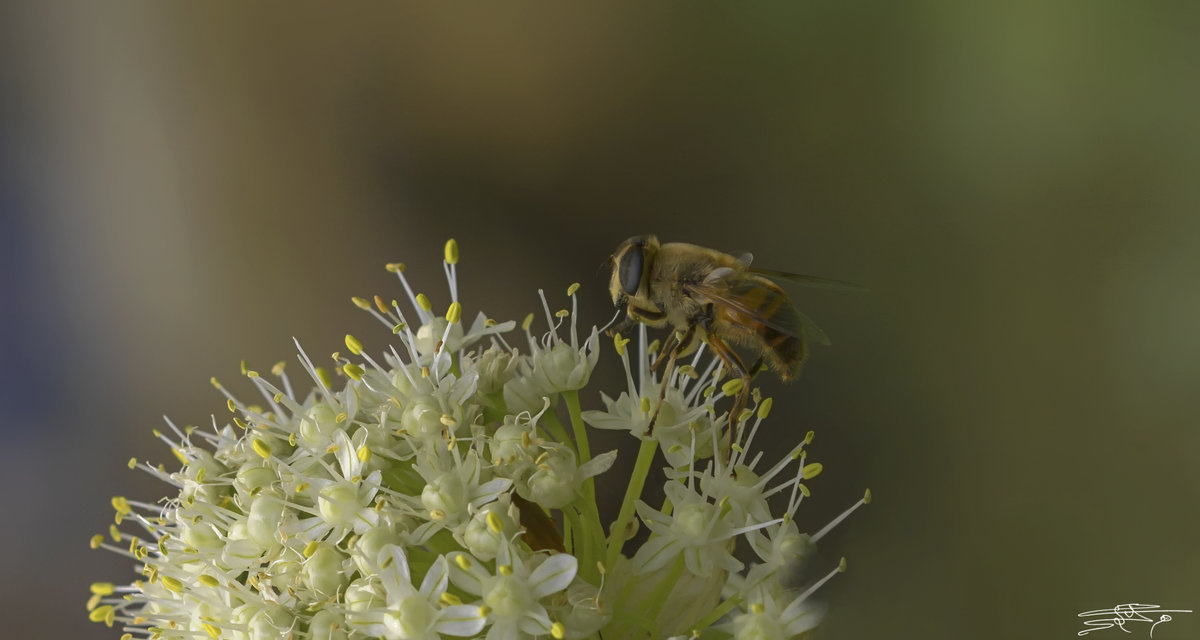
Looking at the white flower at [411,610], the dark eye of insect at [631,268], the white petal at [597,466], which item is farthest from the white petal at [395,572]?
the dark eye of insect at [631,268]

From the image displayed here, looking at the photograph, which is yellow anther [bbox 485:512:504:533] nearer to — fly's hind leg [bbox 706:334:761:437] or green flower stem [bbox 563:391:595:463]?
green flower stem [bbox 563:391:595:463]

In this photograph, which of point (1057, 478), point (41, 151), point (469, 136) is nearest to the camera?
point (1057, 478)

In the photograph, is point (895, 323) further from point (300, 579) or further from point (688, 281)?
point (300, 579)

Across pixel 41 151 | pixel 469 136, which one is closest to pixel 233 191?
pixel 41 151

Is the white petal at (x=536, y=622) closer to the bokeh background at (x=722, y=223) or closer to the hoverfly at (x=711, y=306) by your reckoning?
the hoverfly at (x=711, y=306)

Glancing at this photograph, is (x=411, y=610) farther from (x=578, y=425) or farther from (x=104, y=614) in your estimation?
(x=104, y=614)

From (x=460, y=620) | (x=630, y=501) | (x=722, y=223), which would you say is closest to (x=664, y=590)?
(x=630, y=501)
